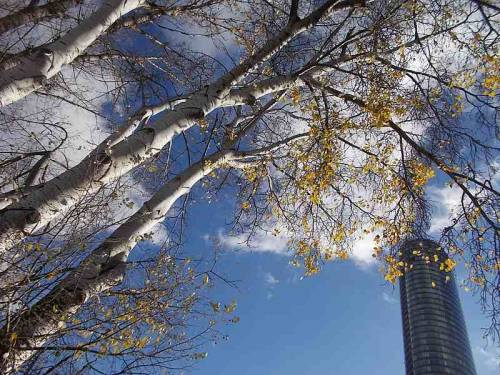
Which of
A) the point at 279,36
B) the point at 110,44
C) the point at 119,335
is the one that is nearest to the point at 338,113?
the point at 279,36

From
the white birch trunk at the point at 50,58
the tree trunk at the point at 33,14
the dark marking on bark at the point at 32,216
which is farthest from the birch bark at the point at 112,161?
the tree trunk at the point at 33,14

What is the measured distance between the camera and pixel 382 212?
6.97 metres

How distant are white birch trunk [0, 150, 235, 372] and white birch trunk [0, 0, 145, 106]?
1546 mm

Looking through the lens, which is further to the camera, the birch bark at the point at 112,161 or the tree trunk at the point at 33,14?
the tree trunk at the point at 33,14

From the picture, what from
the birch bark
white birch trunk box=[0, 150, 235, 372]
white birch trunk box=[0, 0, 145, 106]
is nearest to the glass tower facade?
the birch bark

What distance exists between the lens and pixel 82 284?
3.69m

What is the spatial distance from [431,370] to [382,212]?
13439cm

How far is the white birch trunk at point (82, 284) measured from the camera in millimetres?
3225

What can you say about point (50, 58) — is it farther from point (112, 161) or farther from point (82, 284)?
point (82, 284)

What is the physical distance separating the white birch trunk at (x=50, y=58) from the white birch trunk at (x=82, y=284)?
5.07 feet

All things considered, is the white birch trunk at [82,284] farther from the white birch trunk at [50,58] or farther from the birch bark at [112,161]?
the white birch trunk at [50,58]

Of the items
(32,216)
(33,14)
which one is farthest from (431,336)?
(32,216)

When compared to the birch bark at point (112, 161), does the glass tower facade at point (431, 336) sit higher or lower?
higher

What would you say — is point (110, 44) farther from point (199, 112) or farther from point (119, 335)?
point (119, 335)
